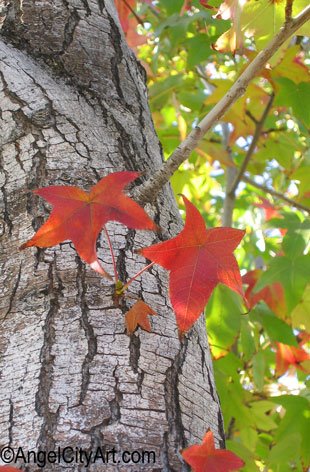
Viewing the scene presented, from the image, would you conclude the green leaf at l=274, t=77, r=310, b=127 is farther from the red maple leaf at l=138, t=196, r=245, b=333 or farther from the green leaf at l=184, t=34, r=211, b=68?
the red maple leaf at l=138, t=196, r=245, b=333

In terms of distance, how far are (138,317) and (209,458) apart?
0.23 metres

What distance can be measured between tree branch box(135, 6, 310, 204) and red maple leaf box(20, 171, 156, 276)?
0.46 feet

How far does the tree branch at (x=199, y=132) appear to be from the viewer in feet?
3.52

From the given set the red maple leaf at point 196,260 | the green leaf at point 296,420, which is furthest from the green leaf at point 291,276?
the red maple leaf at point 196,260

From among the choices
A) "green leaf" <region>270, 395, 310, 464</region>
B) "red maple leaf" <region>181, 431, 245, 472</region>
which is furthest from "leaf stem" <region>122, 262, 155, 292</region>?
"green leaf" <region>270, 395, 310, 464</region>

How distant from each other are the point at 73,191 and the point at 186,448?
0.41 metres

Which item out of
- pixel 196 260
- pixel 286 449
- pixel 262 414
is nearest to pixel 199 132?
pixel 196 260

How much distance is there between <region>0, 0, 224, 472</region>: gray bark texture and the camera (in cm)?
85

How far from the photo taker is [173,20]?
2.37 meters

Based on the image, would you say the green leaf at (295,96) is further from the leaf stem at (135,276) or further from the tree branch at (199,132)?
the leaf stem at (135,276)

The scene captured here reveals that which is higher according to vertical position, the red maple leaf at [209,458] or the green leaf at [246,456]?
the green leaf at [246,456]

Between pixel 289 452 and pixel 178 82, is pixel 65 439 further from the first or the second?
pixel 178 82

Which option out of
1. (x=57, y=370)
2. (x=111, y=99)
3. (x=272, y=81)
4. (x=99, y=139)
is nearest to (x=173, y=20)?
(x=272, y=81)

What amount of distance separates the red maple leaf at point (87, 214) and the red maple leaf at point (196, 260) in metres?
0.06
